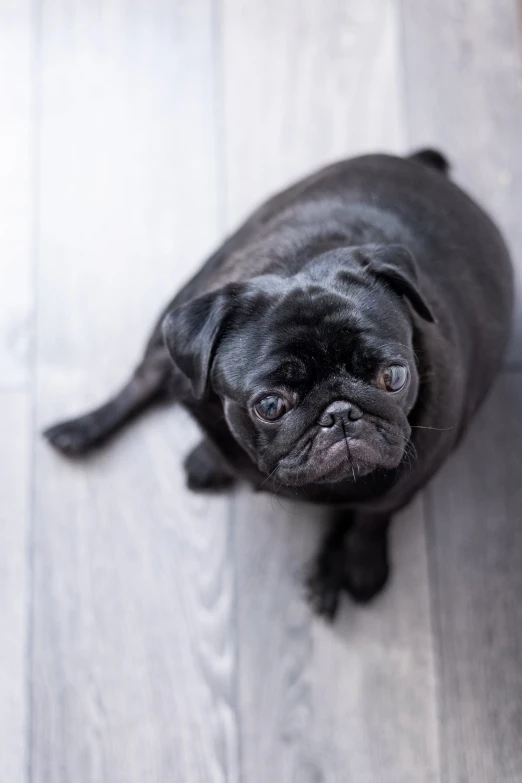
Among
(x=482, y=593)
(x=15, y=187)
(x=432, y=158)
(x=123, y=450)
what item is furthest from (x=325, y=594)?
(x=15, y=187)

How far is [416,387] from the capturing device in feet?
6.15

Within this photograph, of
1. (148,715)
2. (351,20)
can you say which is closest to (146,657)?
(148,715)

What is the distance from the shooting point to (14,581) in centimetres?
246

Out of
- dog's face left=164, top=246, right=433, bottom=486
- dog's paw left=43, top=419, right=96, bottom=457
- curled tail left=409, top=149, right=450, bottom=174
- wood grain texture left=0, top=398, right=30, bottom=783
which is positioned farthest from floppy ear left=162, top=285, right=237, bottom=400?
curled tail left=409, top=149, right=450, bottom=174

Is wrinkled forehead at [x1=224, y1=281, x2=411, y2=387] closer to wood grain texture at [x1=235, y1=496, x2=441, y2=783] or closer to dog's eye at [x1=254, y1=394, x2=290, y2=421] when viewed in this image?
dog's eye at [x1=254, y1=394, x2=290, y2=421]

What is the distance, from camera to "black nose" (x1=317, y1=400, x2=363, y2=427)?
177cm

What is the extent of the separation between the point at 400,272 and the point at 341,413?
305 mm

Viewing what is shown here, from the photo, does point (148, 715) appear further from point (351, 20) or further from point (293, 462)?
point (351, 20)

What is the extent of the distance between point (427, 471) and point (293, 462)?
40 cm

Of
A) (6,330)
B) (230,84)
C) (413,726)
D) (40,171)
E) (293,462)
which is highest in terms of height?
(230,84)

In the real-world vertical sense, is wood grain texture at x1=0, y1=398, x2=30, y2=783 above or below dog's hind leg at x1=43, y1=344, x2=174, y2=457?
below

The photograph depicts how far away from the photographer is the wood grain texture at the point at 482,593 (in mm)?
2373

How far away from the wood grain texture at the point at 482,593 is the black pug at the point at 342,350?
0.74 ft

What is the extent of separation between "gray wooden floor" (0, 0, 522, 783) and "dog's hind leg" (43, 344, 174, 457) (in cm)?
6
